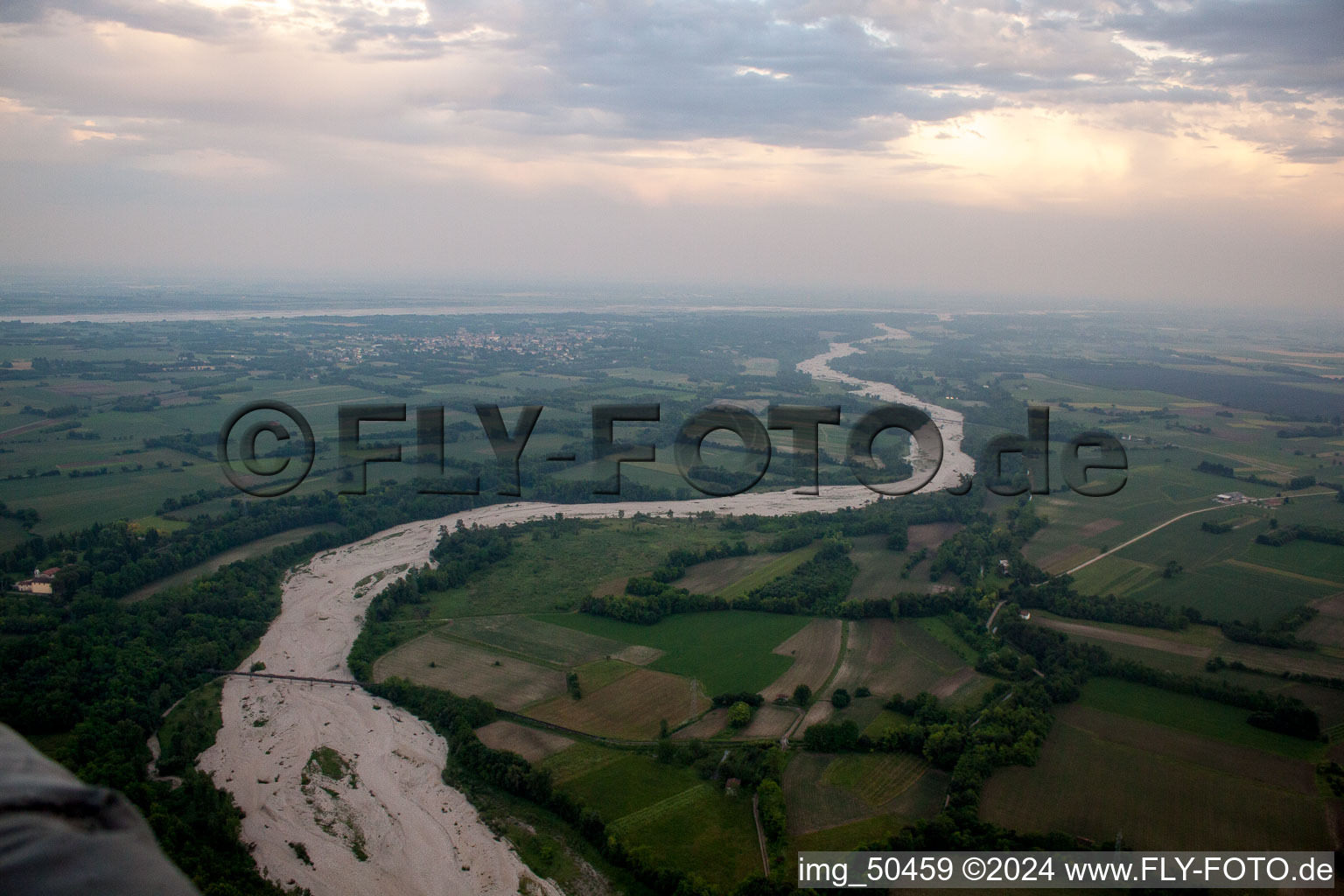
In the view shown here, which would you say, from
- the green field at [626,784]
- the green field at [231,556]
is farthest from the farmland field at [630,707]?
the green field at [231,556]

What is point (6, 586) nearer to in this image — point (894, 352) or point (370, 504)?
point (370, 504)

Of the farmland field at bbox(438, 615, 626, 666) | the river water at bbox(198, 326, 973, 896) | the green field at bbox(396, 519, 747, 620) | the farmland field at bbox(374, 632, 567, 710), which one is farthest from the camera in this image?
the green field at bbox(396, 519, 747, 620)

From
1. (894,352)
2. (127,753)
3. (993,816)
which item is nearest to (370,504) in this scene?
(127,753)

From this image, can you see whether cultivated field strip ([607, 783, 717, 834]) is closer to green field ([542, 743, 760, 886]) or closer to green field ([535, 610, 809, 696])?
green field ([542, 743, 760, 886])

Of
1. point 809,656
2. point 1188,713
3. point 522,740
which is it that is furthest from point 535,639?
point 1188,713

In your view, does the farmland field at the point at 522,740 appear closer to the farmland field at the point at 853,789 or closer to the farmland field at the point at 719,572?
the farmland field at the point at 853,789

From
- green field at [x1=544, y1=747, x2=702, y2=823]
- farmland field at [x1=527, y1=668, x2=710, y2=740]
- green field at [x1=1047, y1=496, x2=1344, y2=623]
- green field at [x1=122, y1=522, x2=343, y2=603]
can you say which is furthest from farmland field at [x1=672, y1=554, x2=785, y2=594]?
green field at [x1=122, y1=522, x2=343, y2=603]
